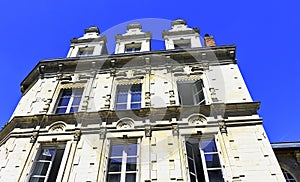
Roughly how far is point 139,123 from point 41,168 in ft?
14.1

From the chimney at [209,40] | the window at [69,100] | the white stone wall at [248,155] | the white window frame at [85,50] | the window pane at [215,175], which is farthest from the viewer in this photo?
the white window frame at [85,50]

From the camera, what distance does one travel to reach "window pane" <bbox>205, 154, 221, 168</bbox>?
10.1 m

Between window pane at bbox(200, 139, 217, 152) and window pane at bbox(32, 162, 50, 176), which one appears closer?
window pane at bbox(32, 162, 50, 176)

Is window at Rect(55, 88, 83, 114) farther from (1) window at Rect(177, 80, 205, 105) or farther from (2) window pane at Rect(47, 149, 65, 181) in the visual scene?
(1) window at Rect(177, 80, 205, 105)

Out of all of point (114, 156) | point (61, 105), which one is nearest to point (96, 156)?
point (114, 156)

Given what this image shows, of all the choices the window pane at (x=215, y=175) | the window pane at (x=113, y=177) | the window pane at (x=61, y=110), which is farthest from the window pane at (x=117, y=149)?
the window pane at (x=61, y=110)

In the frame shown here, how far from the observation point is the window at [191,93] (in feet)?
44.8

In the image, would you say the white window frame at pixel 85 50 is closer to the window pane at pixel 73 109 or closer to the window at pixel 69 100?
the window at pixel 69 100

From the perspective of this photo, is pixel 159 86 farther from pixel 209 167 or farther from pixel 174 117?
pixel 209 167

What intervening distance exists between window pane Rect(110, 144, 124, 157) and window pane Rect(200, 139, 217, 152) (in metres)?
3.25

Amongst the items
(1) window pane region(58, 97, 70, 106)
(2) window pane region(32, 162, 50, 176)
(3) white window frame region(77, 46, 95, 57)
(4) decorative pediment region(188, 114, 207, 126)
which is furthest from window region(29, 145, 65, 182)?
(3) white window frame region(77, 46, 95, 57)

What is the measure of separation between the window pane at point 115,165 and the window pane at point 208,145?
10.8ft

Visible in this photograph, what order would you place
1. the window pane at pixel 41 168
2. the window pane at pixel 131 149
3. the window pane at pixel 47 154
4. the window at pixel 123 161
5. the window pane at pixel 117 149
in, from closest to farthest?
the window at pixel 123 161 → the window pane at pixel 41 168 → the window pane at pixel 131 149 → the window pane at pixel 117 149 → the window pane at pixel 47 154

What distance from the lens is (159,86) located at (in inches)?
565
